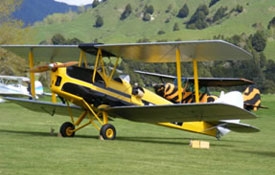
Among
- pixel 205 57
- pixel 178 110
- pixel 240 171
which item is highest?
pixel 205 57

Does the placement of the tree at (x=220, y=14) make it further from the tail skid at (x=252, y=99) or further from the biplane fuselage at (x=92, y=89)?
the biplane fuselage at (x=92, y=89)

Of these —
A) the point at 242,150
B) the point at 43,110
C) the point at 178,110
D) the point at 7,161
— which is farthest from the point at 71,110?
the point at 7,161

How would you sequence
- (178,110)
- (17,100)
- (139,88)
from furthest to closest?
(17,100)
(139,88)
(178,110)

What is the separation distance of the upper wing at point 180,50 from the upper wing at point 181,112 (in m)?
1.34

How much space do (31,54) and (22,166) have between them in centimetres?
914

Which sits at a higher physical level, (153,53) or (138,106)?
(153,53)

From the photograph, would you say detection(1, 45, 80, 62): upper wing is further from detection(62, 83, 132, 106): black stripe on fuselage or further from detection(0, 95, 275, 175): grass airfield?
detection(0, 95, 275, 175): grass airfield

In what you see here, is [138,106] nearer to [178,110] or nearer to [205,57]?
[178,110]

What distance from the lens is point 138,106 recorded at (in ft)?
55.0

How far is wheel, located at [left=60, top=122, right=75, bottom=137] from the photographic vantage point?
57.9 feet


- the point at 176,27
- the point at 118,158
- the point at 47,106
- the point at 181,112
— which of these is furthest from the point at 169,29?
the point at 118,158

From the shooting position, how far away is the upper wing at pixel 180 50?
16.2 m

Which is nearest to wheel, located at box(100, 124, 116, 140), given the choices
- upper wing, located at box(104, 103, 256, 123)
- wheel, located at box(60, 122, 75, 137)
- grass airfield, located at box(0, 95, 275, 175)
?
upper wing, located at box(104, 103, 256, 123)

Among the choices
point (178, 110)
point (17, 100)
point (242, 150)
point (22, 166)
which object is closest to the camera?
point (22, 166)
